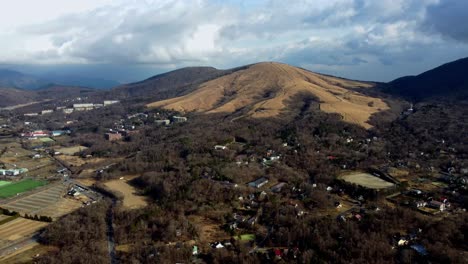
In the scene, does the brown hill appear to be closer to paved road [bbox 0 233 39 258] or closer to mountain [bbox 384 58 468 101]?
mountain [bbox 384 58 468 101]

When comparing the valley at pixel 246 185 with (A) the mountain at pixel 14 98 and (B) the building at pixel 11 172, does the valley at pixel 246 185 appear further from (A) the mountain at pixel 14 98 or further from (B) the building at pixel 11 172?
(A) the mountain at pixel 14 98

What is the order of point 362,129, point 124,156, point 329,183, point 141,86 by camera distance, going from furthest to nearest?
point 141,86 → point 362,129 → point 124,156 → point 329,183

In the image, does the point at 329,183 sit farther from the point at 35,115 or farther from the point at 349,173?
the point at 35,115

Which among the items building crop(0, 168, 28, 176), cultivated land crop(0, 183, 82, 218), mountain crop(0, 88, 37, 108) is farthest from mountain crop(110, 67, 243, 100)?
cultivated land crop(0, 183, 82, 218)

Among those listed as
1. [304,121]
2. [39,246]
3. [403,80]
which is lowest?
[39,246]

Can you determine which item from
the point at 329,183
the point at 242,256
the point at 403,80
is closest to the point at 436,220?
the point at 329,183

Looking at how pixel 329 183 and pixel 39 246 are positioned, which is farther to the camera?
pixel 329 183
